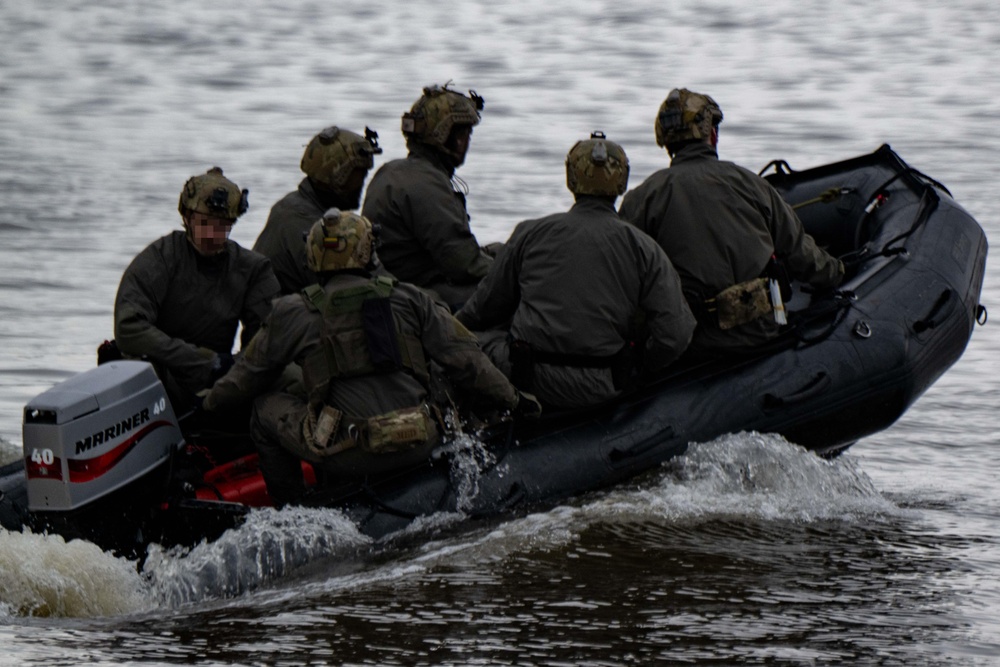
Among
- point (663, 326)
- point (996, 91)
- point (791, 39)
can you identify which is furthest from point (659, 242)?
point (791, 39)

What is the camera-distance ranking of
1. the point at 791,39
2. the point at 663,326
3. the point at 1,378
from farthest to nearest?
the point at 791,39 < the point at 1,378 < the point at 663,326

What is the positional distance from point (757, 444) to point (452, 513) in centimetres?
129

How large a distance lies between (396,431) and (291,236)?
1.39m

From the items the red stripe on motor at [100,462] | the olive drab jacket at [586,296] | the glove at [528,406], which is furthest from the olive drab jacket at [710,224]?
the red stripe on motor at [100,462]

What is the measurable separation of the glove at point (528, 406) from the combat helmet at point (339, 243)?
31.5 inches

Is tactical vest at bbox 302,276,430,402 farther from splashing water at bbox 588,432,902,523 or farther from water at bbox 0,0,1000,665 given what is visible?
splashing water at bbox 588,432,902,523

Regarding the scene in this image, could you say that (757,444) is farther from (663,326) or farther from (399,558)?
(399,558)

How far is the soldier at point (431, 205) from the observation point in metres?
6.96

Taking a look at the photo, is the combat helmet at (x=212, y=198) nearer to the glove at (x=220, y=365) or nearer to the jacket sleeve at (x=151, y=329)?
the jacket sleeve at (x=151, y=329)

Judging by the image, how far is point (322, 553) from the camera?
578cm

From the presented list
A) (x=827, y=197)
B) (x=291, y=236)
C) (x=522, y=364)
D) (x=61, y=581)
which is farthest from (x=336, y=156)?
(x=827, y=197)

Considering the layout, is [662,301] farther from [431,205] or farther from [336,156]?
[336,156]

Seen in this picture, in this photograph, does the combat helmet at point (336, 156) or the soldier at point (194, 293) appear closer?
the soldier at point (194, 293)

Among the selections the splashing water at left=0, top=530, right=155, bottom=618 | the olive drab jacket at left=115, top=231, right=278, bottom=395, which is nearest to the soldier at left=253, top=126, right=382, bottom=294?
the olive drab jacket at left=115, top=231, right=278, bottom=395
